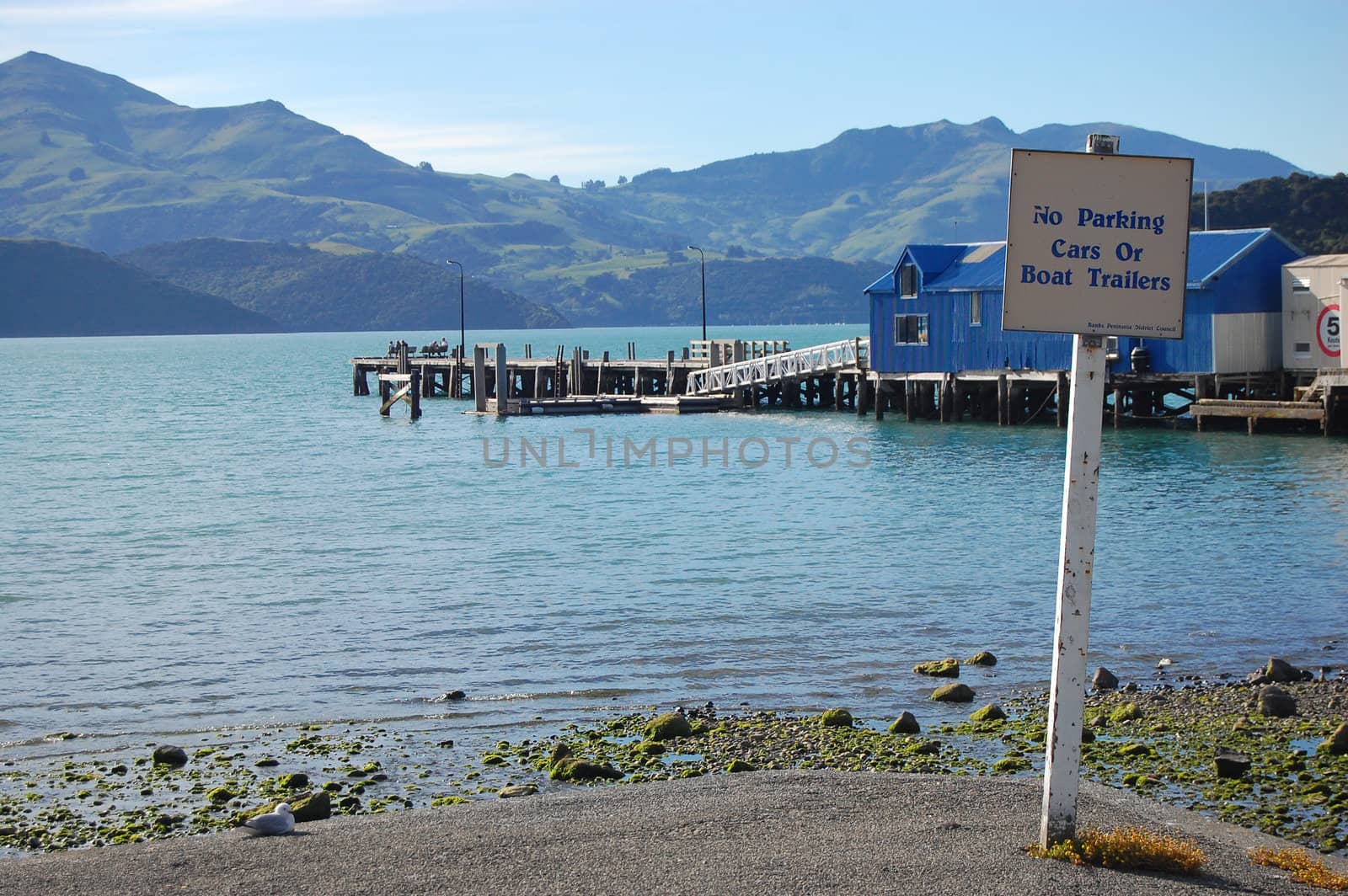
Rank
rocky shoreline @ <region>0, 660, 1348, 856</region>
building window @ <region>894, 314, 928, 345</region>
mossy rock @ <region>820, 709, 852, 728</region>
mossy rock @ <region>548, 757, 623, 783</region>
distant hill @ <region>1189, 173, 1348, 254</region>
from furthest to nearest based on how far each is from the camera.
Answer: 1. distant hill @ <region>1189, 173, 1348, 254</region>
2. building window @ <region>894, 314, 928, 345</region>
3. mossy rock @ <region>820, 709, 852, 728</region>
4. mossy rock @ <region>548, 757, 623, 783</region>
5. rocky shoreline @ <region>0, 660, 1348, 856</region>

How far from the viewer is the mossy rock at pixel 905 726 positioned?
13.2m

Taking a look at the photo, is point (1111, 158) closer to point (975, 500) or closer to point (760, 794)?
point (760, 794)

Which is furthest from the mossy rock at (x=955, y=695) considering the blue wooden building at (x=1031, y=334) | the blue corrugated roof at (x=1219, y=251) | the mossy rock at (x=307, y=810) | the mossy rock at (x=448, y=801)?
the blue corrugated roof at (x=1219, y=251)

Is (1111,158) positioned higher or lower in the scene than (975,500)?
higher

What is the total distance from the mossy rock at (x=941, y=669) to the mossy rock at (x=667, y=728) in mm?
3693

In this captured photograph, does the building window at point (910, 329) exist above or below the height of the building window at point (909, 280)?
below

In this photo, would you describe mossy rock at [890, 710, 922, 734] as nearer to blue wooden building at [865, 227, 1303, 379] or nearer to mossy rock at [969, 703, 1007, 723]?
mossy rock at [969, 703, 1007, 723]

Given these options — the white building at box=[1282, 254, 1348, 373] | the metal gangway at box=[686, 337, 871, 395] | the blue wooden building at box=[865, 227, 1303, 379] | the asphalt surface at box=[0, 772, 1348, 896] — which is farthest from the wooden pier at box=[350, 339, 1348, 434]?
the asphalt surface at box=[0, 772, 1348, 896]

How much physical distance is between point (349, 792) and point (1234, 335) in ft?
130

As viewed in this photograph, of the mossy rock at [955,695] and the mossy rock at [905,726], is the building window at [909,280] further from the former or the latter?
the mossy rock at [905,726]

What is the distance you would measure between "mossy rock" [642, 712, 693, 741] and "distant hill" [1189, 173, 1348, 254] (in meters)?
77.3

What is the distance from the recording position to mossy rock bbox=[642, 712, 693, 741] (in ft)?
43.1

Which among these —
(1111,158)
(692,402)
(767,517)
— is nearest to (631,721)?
(1111,158)

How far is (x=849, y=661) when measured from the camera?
667 inches
